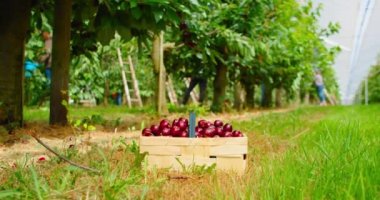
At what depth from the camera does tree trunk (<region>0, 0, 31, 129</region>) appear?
4.27m

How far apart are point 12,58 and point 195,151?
8.07 ft

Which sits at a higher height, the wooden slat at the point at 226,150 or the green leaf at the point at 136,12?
the green leaf at the point at 136,12

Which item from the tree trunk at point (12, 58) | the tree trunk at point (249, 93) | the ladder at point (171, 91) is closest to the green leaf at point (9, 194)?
the tree trunk at point (12, 58)

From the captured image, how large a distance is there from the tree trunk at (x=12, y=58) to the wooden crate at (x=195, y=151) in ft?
7.05

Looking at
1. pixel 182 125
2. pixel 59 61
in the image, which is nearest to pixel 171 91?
pixel 59 61

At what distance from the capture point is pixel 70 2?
15.6 ft

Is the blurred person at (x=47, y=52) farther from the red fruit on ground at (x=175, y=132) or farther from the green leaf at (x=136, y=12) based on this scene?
the red fruit on ground at (x=175, y=132)

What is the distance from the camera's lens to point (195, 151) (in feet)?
8.07

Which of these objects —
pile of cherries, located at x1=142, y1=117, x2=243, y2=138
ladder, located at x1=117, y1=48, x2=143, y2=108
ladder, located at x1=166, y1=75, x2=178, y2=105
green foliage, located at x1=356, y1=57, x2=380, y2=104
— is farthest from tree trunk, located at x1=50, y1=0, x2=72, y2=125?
green foliage, located at x1=356, y1=57, x2=380, y2=104

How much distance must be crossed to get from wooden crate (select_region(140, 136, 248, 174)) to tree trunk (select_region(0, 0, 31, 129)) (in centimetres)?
215

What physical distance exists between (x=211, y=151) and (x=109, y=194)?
0.95 metres

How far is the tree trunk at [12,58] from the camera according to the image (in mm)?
4270

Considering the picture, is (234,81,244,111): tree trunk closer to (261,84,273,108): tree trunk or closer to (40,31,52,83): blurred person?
(261,84,273,108): tree trunk

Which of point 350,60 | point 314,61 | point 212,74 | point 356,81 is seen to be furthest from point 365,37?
point 356,81
